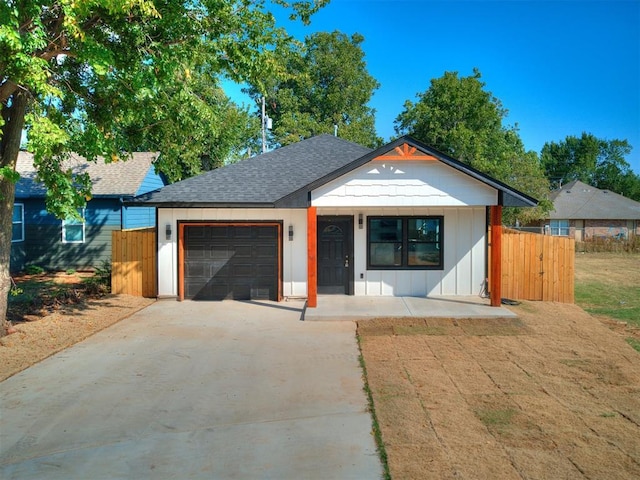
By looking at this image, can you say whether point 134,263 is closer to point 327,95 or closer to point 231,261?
point 231,261

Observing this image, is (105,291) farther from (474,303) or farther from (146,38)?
(474,303)

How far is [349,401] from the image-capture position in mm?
6219

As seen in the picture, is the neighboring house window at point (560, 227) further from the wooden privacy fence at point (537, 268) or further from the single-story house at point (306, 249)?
the single-story house at point (306, 249)

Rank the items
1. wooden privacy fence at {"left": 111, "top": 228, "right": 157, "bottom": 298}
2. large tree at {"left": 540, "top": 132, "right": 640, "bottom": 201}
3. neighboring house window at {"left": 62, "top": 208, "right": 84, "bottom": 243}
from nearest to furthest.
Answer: wooden privacy fence at {"left": 111, "top": 228, "right": 157, "bottom": 298} → neighboring house window at {"left": 62, "top": 208, "right": 84, "bottom": 243} → large tree at {"left": 540, "top": 132, "right": 640, "bottom": 201}

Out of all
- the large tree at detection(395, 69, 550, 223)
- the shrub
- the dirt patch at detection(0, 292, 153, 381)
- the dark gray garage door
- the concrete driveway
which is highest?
the large tree at detection(395, 69, 550, 223)

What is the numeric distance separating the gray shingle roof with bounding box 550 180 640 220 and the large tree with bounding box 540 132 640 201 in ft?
81.4

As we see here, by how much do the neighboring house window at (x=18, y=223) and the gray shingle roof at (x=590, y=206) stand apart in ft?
106

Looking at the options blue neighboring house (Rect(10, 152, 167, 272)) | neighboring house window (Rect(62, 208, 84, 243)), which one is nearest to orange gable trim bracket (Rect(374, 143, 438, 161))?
blue neighboring house (Rect(10, 152, 167, 272))

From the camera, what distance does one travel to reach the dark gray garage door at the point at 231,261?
13.2 m

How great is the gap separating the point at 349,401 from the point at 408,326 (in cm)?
424

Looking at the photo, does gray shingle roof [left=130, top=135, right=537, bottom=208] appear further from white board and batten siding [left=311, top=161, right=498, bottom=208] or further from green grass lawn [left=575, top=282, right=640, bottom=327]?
green grass lawn [left=575, top=282, right=640, bottom=327]

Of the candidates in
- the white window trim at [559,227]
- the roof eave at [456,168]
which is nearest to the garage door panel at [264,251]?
the roof eave at [456,168]

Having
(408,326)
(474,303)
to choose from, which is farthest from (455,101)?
(408,326)

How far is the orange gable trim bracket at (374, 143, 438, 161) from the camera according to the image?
35.2 feet
